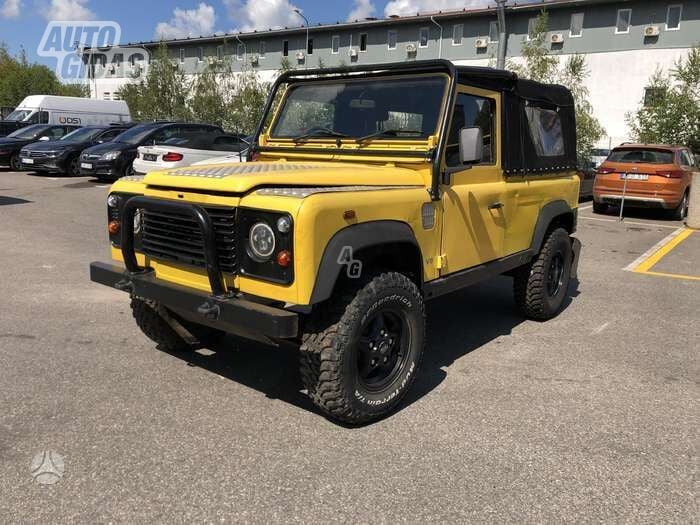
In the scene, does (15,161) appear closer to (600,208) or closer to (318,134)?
(600,208)

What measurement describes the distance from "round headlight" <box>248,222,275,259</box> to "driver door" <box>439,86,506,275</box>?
133cm

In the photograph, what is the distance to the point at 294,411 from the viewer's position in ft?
11.6

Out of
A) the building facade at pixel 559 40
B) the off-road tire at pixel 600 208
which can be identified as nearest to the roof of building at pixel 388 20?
the building facade at pixel 559 40

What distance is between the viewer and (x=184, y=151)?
44.1ft

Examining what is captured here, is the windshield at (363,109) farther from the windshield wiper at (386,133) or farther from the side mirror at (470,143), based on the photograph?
the side mirror at (470,143)

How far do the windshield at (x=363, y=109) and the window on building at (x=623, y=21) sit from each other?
107ft

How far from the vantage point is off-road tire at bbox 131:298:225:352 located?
4184mm

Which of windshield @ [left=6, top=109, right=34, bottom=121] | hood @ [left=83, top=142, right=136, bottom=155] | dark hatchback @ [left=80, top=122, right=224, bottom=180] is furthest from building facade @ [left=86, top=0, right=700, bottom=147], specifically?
hood @ [left=83, top=142, right=136, bottom=155]

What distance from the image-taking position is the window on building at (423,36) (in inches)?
1527

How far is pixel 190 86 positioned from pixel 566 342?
3209cm

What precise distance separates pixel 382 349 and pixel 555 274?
2.87 m

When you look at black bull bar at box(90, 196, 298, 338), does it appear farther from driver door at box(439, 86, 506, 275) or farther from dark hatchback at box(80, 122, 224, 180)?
dark hatchback at box(80, 122, 224, 180)

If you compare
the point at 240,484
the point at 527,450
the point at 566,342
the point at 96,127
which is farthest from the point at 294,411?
the point at 96,127

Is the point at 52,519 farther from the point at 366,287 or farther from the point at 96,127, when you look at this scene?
the point at 96,127
